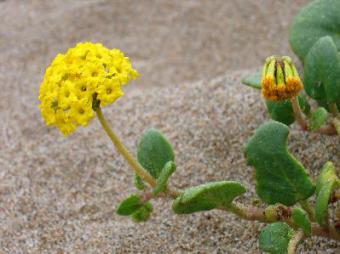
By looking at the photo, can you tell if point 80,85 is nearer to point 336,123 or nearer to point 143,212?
point 143,212

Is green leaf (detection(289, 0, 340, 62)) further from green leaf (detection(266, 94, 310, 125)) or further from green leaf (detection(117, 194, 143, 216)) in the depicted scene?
green leaf (detection(117, 194, 143, 216))

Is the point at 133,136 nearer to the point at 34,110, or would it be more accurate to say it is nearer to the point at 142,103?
the point at 142,103

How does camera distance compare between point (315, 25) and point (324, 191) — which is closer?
point (324, 191)

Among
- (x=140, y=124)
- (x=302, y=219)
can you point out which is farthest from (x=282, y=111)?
(x=140, y=124)

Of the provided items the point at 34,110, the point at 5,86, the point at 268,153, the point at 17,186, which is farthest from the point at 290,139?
the point at 5,86

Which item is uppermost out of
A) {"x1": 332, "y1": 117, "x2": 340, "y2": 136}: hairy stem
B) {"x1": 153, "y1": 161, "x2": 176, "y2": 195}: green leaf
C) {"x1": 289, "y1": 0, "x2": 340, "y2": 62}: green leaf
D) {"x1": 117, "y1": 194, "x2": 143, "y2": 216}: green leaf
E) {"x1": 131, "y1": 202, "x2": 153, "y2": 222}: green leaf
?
{"x1": 289, "y1": 0, "x2": 340, "y2": 62}: green leaf

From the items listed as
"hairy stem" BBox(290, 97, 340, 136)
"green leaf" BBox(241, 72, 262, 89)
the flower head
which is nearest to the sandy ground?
"hairy stem" BBox(290, 97, 340, 136)

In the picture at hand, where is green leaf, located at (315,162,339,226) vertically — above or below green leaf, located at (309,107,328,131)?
below
